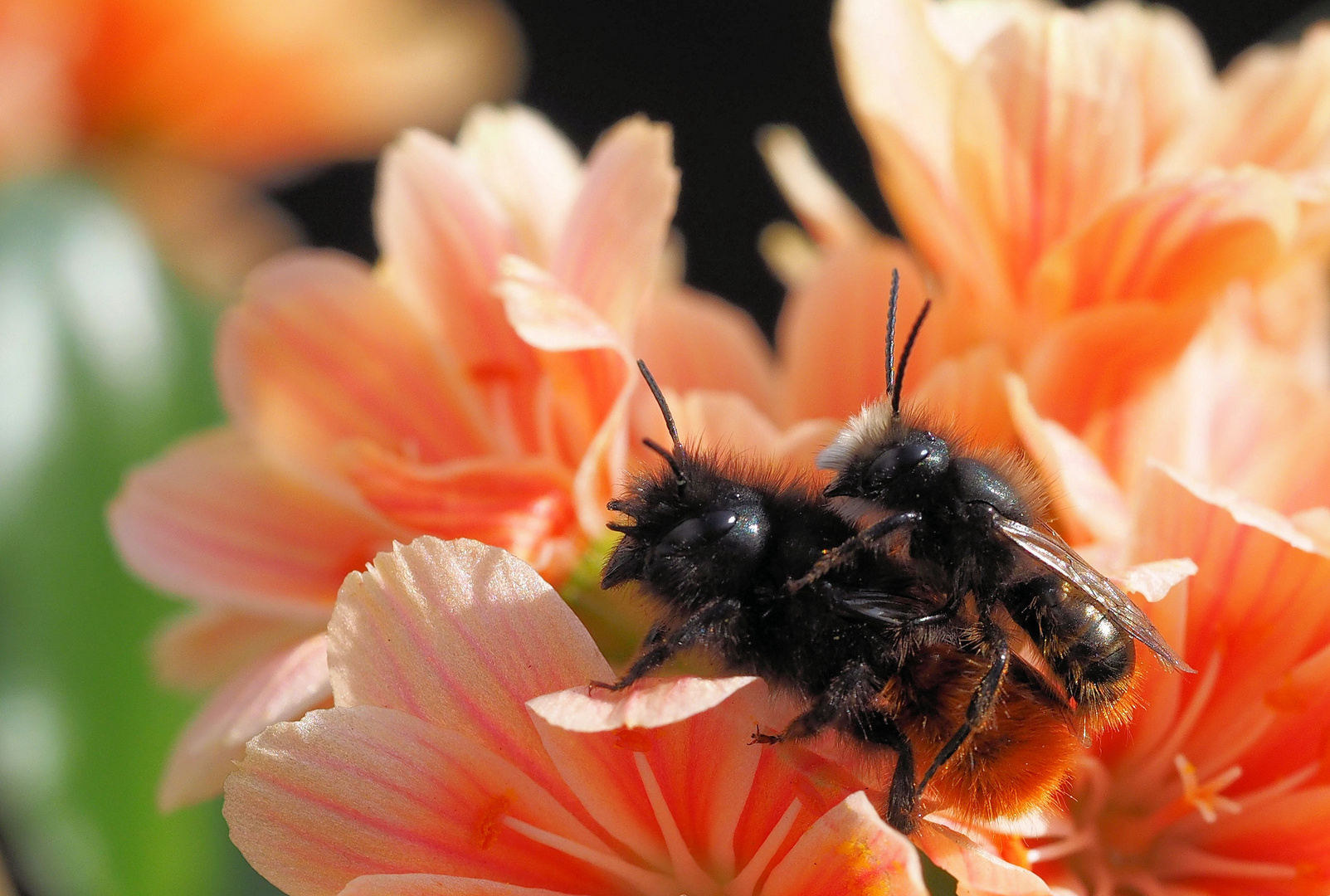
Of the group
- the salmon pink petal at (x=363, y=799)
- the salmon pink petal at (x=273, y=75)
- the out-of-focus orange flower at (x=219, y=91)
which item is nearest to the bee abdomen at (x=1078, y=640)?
the salmon pink petal at (x=363, y=799)

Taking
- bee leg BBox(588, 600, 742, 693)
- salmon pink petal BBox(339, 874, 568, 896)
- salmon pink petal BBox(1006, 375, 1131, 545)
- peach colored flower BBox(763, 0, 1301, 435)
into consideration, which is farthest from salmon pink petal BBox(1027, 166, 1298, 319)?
salmon pink petal BBox(339, 874, 568, 896)

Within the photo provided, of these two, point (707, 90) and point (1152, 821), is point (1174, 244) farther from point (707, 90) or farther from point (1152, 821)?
point (707, 90)

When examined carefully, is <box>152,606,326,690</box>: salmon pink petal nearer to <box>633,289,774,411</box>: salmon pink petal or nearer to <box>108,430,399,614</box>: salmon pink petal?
<box>108,430,399,614</box>: salmon pink petal

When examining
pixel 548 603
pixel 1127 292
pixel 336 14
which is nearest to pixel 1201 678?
pixel 1127 292

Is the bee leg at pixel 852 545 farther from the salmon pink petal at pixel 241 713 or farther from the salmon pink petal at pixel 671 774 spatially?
the salmon pink petal at pixel 241 713

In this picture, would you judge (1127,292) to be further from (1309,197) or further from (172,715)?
(172,715)

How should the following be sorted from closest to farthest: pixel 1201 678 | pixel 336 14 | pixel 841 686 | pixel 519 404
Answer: pixel 841 686
pixel 1201 678
pixel 519 404
pixel 336 14
